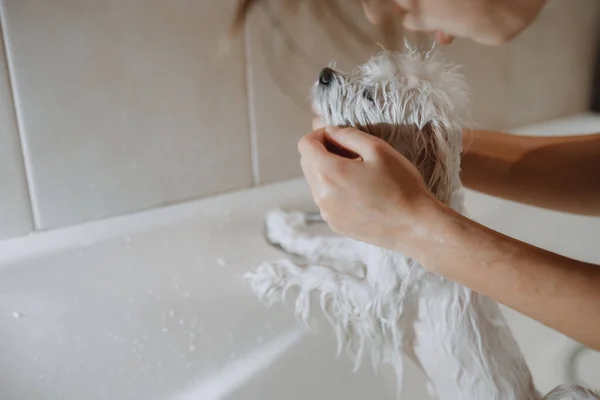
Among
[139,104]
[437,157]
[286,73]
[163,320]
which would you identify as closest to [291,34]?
[286,73]

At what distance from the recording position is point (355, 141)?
0.58 meters

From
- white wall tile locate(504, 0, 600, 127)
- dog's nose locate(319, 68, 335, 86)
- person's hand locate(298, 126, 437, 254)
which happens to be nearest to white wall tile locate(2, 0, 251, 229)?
dog's nose locate(319, 68, 335, 86)

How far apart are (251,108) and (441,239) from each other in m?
0.48

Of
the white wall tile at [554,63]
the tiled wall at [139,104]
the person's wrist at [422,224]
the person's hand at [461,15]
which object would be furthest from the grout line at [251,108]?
the white wall tile at [554,63]

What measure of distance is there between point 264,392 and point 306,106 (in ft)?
1.49

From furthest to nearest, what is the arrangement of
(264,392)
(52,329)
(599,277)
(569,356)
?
(569,356), (264,392), (52,329), (599,277)

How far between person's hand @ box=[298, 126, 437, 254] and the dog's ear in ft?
0.40

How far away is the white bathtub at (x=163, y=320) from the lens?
765 millimetres

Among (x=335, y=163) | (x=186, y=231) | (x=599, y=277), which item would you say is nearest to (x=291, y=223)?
(x=186, y=231)

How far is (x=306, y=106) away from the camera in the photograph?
0.99m

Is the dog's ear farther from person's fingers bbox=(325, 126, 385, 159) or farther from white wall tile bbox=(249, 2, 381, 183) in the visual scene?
white wall tile bbox=(249, 2, 381, 183)

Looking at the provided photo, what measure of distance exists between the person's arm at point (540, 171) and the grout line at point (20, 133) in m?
0.58

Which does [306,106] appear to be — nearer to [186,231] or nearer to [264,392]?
[186,231]

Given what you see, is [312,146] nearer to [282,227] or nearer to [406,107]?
[406,107]
